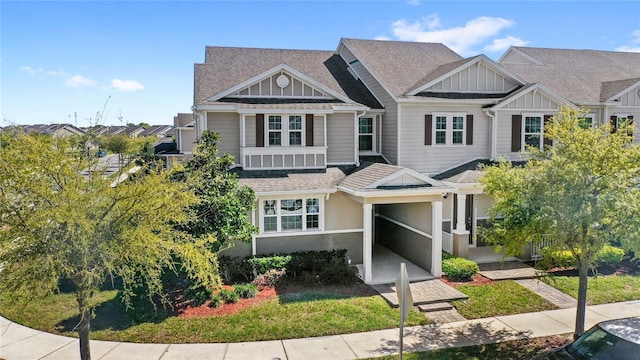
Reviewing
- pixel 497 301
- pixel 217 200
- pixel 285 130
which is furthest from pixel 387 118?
pixel 217 200

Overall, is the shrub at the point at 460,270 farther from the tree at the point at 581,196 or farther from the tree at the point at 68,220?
the tree at the point at 68,220

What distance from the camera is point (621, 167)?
32.3 feet

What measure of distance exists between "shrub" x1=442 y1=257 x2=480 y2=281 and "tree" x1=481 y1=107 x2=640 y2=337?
465cm

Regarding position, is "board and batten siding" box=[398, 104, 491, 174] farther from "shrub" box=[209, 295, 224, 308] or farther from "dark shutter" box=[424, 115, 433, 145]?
"shrub" box=[209, 295, 224, 308]

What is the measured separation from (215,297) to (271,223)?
387 centimetres

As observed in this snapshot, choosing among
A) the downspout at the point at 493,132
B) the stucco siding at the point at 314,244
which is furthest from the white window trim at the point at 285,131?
the downspout at the point at 493,132

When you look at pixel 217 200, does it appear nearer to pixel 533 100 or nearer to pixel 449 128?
pixel 449 128

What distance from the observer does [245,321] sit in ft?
38.4

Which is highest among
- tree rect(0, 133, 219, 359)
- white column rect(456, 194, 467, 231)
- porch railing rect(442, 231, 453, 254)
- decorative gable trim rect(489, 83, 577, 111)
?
decorative gable trim rect(489, 83, 577, 111)

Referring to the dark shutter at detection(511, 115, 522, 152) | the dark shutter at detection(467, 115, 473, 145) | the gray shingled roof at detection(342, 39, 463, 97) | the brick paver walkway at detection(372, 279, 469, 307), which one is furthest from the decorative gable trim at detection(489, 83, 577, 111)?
the brick paver walkway at detection(372, 279, 469, 307)

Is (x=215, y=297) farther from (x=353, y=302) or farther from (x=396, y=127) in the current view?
(x=396, y=127)

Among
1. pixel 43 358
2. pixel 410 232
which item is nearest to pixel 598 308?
pixel 410 232

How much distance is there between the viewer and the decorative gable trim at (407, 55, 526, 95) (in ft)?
63.7

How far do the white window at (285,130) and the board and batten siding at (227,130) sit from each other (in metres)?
1.24
